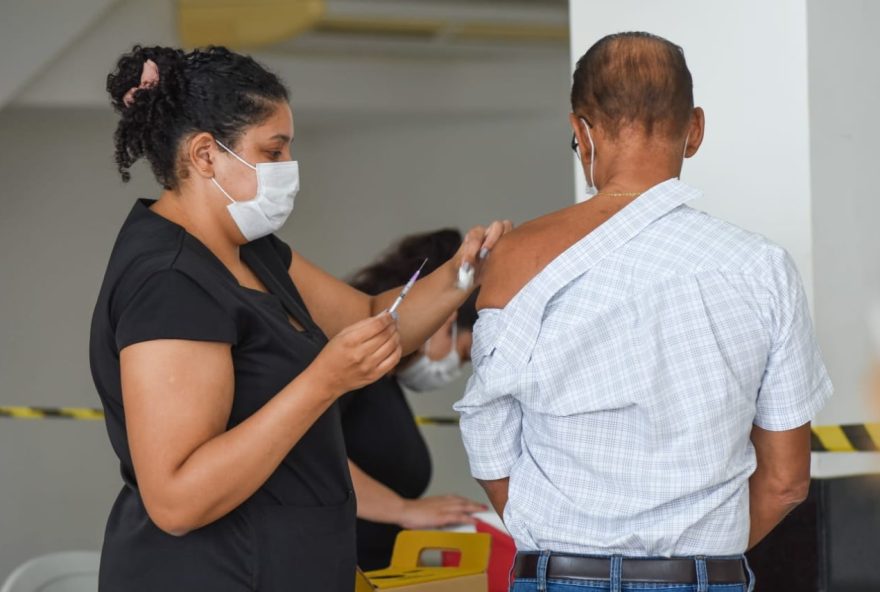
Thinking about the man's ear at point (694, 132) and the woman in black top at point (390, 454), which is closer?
the man's ear at point (694, 132)

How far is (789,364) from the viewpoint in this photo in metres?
1.47

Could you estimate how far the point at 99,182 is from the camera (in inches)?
233

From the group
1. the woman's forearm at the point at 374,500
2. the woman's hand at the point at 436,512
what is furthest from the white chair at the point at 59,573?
the woman's hand at the point at 436,512

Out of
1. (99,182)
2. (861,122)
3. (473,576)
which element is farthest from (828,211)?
(99,182)

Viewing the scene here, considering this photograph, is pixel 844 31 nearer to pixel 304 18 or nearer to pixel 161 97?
pixel 161 97

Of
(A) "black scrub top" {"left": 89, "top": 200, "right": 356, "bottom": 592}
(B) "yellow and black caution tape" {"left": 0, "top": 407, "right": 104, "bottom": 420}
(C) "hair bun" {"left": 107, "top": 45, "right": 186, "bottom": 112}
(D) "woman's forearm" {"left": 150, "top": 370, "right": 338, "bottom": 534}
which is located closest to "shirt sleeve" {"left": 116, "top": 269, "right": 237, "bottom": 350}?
(A) "black scrub top" {"left": 89, "top": 200, "right": 356, "bottom": 592}

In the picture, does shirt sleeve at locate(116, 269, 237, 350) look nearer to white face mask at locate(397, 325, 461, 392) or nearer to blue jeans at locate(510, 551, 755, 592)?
blue jeans at locate(510, 551, 755, 592)

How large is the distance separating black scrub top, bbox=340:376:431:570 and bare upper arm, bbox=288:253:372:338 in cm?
60

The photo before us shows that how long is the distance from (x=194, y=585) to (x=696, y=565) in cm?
69

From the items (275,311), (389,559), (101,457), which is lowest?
(101,457)

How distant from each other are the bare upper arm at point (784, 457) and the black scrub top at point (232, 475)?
24.4 inches

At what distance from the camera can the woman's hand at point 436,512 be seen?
2.62 metres

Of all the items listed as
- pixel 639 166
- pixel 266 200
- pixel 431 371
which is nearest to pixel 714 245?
pixel 639 166

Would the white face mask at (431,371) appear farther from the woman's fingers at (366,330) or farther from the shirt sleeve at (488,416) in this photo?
the woman's fingers at (366,330)
